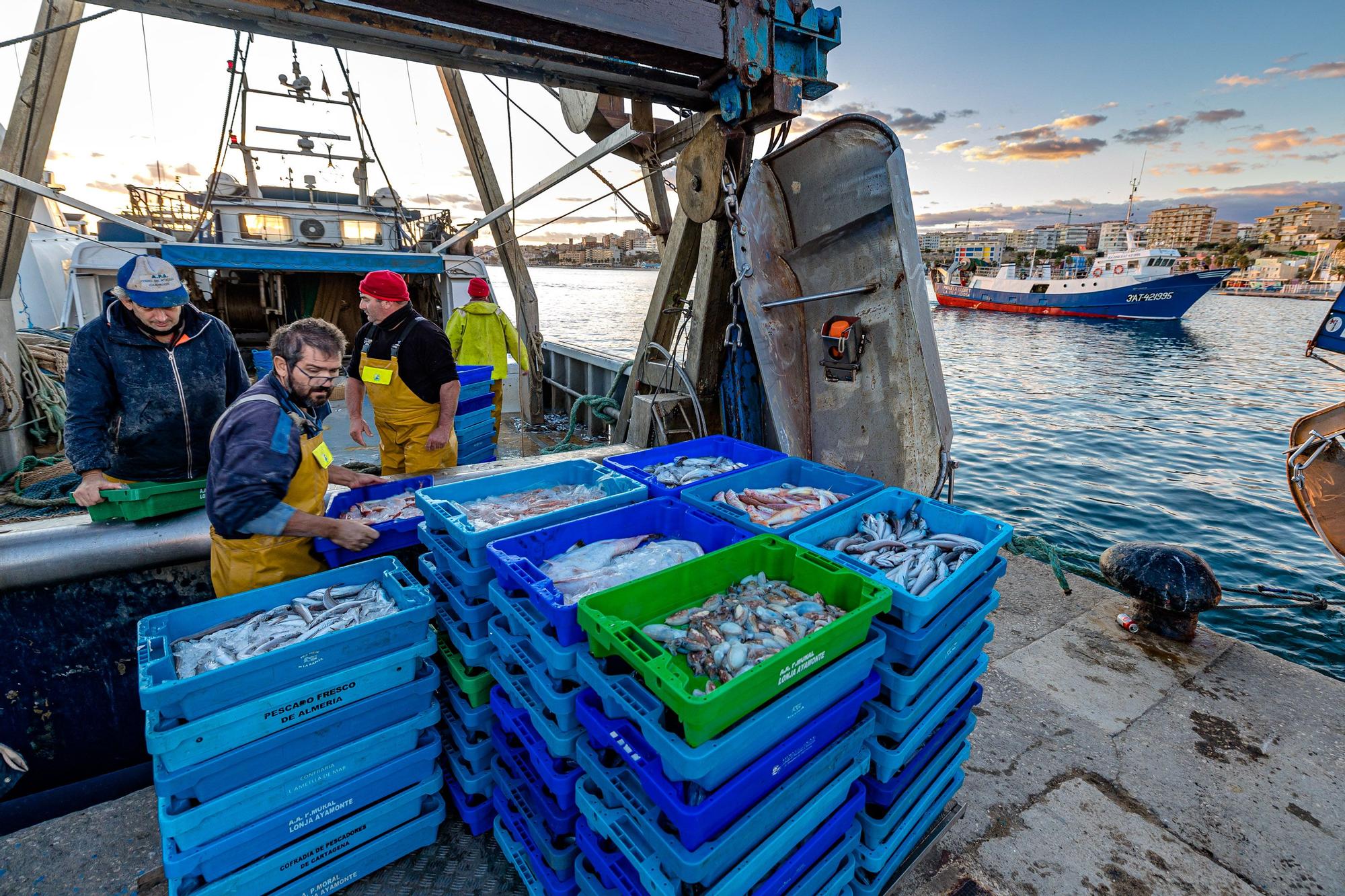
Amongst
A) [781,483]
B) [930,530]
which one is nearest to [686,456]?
[781,483]

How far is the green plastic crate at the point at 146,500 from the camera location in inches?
104

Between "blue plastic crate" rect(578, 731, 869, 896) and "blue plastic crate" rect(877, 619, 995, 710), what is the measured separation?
0.28 metres

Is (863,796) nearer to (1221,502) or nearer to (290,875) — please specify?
(290,875)

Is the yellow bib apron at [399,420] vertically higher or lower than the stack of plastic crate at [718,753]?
higher

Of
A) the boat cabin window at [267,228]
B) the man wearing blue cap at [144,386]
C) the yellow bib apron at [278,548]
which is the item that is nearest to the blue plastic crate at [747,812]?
the yellow bib apron at [278,548]

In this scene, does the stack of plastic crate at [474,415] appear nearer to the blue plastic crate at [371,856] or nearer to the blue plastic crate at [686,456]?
the blue plastic crate at [686,456]

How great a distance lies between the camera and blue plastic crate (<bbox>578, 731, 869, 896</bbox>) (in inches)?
55.8

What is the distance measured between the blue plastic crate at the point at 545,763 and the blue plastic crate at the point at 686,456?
3.67ft

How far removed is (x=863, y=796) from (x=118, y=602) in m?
3.34

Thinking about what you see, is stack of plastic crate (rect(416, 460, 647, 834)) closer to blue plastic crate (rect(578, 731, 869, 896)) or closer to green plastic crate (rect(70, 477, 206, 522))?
blue plastic crate (rect(578, 731, 869, 896))

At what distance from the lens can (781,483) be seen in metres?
3.26

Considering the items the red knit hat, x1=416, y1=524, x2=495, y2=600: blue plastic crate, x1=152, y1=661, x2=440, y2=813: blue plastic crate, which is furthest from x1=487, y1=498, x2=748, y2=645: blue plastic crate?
the red knit hat

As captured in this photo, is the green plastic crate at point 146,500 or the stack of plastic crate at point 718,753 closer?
the stack of plastic crate at point 718,753

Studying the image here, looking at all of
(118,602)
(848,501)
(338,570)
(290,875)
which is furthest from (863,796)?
(118,602)
